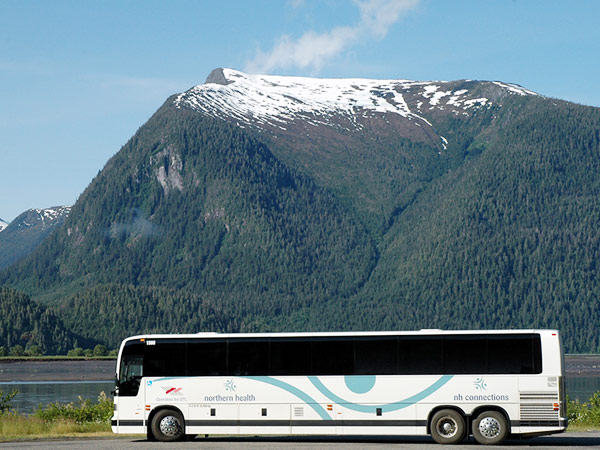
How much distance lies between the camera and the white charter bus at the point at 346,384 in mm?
37594

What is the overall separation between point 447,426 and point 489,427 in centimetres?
160

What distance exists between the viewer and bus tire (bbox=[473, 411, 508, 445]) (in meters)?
37.3

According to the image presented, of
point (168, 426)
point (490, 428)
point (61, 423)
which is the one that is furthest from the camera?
point (61, 423)

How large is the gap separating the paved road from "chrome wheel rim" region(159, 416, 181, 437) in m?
0.73

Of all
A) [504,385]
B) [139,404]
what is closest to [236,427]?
Result: [139,404]

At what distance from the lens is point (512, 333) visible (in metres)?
38.2

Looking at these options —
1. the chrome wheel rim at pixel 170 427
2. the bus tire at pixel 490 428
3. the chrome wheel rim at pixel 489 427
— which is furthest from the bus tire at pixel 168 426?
the chrome wheel rim at pixel 489 427

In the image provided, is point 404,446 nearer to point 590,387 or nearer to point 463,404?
point 463,404

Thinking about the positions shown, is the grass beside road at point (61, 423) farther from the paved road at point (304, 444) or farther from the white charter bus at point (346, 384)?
the white charter bus at point (346, 384)

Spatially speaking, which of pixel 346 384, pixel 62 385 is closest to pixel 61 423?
pixel 346 384

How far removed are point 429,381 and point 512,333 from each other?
12.1 feet

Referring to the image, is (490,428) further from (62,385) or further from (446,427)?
(62,385)

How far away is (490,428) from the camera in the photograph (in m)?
37.5

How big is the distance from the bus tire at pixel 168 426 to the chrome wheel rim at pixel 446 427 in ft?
33.4
